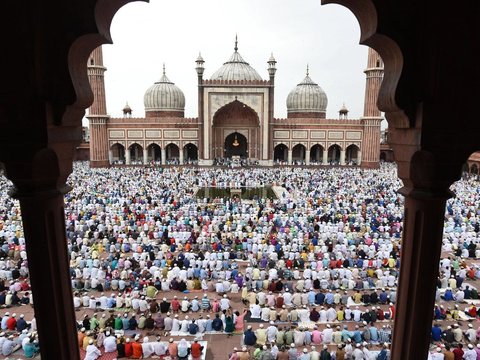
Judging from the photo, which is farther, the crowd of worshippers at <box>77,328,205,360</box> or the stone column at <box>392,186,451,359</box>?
the crowd of worshippers at <box>77,328,205,360</box>

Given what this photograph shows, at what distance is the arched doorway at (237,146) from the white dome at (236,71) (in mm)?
5491

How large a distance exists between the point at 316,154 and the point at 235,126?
9.30 metres

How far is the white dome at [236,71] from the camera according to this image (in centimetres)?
3469

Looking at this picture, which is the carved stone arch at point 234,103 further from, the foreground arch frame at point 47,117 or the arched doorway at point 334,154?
the foreground arch frame at point 47,117

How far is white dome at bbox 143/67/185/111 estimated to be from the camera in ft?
124

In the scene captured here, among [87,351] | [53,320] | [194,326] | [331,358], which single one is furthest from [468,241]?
[53,320]

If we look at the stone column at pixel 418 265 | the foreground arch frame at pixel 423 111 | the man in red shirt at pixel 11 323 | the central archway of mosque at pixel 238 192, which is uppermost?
the foreground arch frame at pixel 423 111

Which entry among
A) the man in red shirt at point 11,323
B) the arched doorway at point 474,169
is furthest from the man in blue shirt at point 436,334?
the arched doorway at point 474,169

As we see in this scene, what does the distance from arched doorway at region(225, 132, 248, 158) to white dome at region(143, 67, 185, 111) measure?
7150 mm

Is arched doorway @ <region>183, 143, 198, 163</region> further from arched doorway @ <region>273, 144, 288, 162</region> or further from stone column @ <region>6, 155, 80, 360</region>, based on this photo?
stone column @ <region>6, 155, 80, 360</region>

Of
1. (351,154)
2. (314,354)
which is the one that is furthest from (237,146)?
(314,354)

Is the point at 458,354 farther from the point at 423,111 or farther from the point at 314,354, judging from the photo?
the point at 423,111

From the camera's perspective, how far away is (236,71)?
34.9 m

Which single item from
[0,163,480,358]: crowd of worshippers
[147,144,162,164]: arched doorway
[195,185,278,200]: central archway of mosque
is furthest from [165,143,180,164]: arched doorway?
[0,163,480,358]: crowd of worshippers
